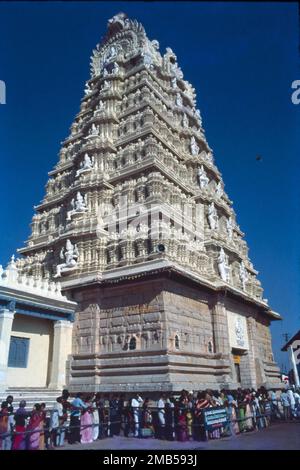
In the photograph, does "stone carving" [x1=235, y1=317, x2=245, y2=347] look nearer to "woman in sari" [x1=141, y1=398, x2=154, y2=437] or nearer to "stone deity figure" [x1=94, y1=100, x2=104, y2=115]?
"woman in sari" [x1=141, y1=398, x2=154, y2=437]

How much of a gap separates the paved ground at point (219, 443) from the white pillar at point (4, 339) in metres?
5.47

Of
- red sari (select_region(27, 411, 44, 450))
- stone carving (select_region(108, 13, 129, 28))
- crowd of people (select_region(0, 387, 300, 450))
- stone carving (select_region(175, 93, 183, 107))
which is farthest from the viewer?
stone carving (select_region(108, 13, 129, 28))

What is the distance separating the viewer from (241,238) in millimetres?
32656

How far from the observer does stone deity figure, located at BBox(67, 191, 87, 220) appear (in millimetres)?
23034

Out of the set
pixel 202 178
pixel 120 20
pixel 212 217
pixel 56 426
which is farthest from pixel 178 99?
pixel 56 426

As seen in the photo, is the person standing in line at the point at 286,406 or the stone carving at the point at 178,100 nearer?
the person standing in line at the point at 286,406

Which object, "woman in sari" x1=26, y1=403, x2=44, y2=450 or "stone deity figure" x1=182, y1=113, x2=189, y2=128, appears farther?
"stone deity figure" x1=182, y1=113, x2=189, y2=128

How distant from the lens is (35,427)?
10242 millimetres

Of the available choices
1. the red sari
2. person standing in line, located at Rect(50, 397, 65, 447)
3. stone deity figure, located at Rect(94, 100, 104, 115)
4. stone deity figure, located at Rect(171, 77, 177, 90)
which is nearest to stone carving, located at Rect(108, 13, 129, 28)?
stone deity figure, located at Rect(171, 77, 177, 90)

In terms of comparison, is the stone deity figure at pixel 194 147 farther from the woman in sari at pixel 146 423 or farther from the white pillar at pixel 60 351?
the woman in sari at pixel 146 423

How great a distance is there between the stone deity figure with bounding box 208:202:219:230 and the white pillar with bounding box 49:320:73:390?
10.8 meters

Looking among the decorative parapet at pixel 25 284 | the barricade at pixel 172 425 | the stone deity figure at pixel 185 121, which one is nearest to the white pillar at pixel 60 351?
the decorative parapet at pixel 25 284

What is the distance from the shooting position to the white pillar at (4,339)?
52.3 ft

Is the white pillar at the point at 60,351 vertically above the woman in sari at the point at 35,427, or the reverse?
the white pillar at the point at 60,351
